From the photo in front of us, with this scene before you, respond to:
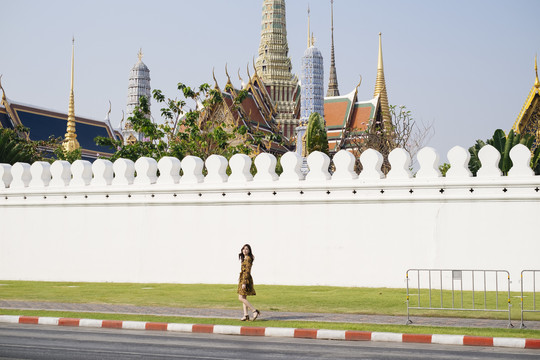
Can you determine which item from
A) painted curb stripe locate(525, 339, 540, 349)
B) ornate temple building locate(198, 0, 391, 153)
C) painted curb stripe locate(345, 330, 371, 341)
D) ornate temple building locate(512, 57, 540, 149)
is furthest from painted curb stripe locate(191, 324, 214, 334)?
ornate temple building locate(198, 0, 391, 153)

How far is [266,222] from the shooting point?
1647 centimetres

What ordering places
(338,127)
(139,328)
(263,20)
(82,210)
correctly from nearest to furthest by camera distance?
(139,328), (82,210), (338,127), (263,20)

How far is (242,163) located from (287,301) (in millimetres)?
3896

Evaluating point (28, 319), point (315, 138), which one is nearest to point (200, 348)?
point (28, 319)

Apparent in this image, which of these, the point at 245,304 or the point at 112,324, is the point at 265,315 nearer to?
the point at 245,304

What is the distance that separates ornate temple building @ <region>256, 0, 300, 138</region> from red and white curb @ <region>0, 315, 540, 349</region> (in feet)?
174

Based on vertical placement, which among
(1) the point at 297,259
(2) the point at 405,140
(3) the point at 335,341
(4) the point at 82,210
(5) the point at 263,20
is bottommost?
(3) the point at 335,341

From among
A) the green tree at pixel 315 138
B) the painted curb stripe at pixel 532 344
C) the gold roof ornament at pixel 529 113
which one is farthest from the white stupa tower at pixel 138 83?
the painted curb stripe at pixel 532 344

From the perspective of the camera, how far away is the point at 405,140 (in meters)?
48.2

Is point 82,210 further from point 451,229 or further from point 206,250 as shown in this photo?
point 451,229

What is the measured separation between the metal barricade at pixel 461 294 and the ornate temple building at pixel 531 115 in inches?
802

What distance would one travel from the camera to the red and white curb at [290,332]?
32.5 ft

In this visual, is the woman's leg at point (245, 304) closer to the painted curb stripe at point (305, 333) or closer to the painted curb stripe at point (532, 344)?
the painted curb stripe at point (305, 333)

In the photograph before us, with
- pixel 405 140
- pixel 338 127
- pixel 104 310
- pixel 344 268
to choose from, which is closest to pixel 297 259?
pixel 344 268
